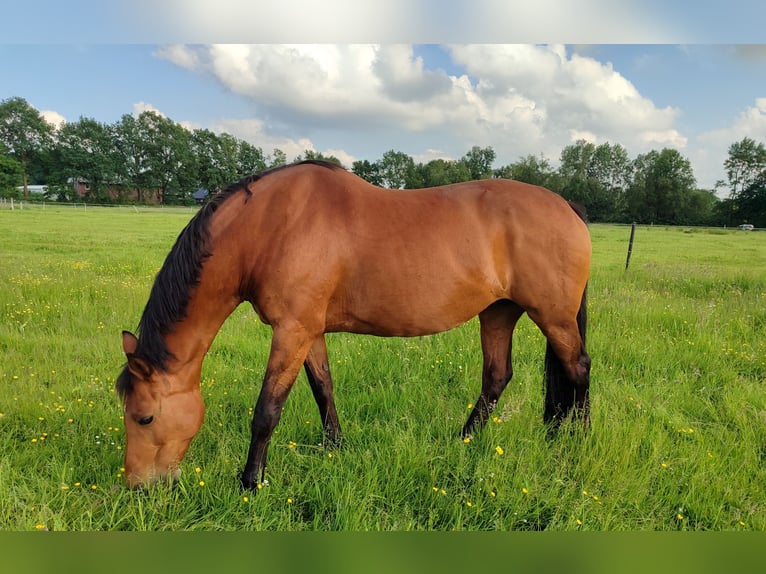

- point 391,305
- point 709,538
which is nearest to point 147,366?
point 391,305

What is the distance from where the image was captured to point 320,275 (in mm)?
2076

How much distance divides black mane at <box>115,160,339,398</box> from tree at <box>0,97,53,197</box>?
73.0 inches

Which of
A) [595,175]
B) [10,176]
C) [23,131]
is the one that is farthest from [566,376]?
[10,176]

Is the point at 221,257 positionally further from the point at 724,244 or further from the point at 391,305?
the point at 724,244

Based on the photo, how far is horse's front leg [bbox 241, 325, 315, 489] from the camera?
2094 mm

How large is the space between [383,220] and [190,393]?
1449 mm

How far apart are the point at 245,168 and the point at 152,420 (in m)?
2.07

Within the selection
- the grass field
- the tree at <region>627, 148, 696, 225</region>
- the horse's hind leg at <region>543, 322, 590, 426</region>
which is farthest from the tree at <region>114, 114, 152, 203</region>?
the tree at <region>627, 148, 696, 225</region>

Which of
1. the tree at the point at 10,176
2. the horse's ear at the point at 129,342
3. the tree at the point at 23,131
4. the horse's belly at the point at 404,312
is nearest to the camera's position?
the horse's ear at the point at 129,342

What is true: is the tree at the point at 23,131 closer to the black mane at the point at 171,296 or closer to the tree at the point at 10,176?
the tree at the point at 10,176

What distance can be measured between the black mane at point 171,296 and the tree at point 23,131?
1853 millimetres

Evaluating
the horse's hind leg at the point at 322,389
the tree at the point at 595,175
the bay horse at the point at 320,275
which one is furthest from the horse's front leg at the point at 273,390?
the tree at the point at 595,175

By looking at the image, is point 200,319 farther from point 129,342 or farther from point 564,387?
point 564,387

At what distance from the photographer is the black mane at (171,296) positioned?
2.02m
